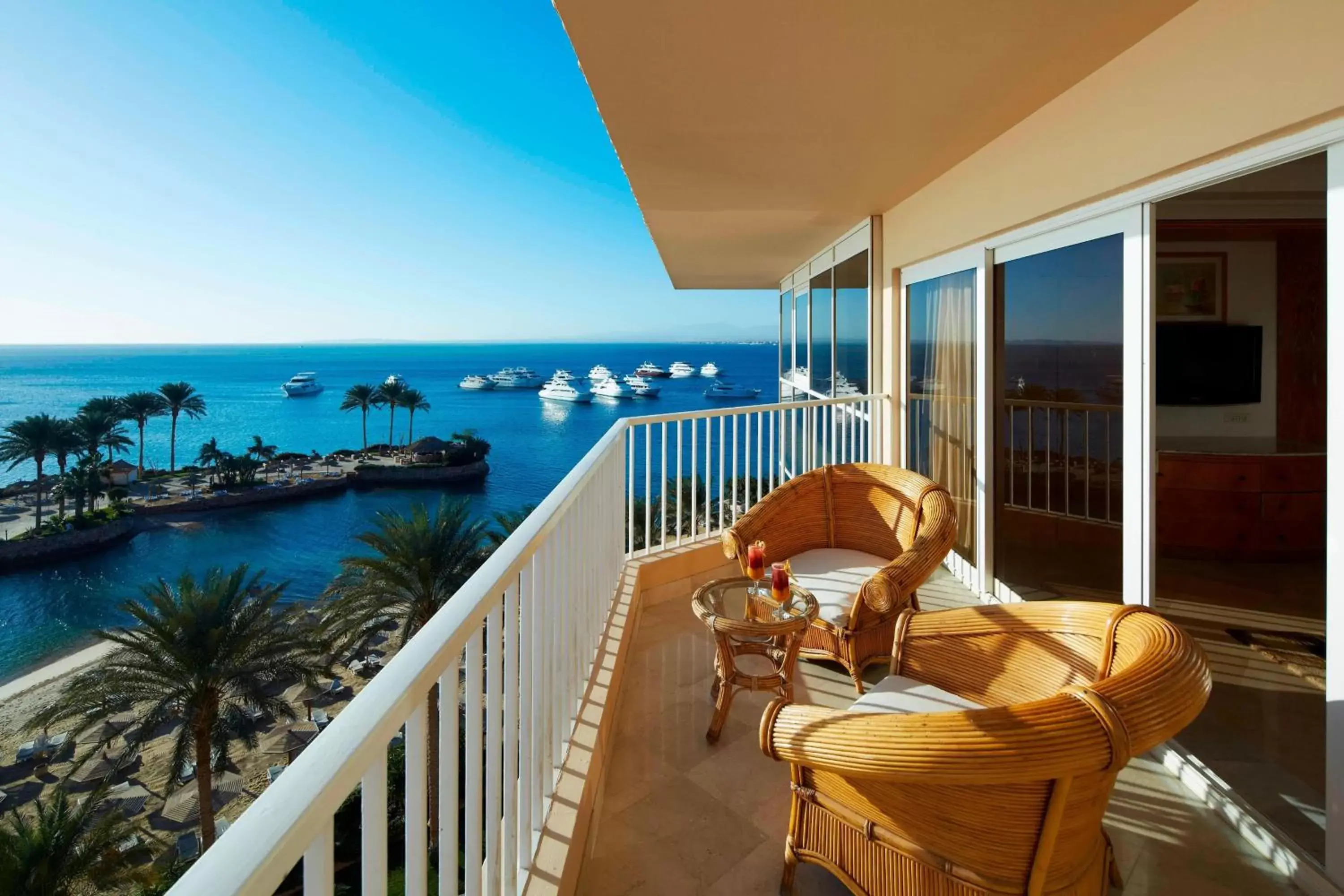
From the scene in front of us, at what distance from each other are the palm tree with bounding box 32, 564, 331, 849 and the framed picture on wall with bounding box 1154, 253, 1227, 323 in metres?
11.3

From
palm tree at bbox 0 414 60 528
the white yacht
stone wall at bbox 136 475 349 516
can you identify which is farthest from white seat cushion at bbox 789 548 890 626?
the white yacht

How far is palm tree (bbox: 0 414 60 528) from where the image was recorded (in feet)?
72.6

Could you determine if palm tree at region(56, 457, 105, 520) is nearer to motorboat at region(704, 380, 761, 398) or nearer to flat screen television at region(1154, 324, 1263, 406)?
motorboat at region(704, 380, 761, 398)

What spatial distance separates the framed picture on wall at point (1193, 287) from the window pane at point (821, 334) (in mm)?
3034

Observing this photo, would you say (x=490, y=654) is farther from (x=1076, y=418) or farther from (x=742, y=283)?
(x=742, y=283)

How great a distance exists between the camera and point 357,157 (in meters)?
46.1

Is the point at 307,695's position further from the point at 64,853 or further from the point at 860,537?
the point at 860,537

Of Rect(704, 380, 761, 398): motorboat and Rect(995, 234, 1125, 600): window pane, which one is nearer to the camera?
Rect(995, 234, 1125, 600): window pane

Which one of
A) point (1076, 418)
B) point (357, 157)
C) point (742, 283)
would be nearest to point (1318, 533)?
point (1076, 418)

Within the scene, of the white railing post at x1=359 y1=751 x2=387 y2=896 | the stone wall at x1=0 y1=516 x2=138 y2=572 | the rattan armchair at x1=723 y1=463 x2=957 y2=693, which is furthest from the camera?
the stone wall at x1=0 y1=516 x2=138 y2=572

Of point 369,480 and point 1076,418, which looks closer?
point 1076,418

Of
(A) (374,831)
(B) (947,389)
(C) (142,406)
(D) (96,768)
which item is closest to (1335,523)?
(A) (374,831)

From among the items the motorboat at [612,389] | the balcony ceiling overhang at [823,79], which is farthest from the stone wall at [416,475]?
the balcony ceiling overhang at [823,79]

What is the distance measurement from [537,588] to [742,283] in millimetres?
9907
